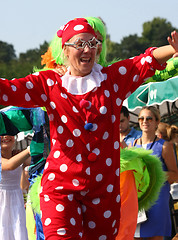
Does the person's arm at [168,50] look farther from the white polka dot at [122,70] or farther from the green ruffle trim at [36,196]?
the green ruffle trim at [36,196]

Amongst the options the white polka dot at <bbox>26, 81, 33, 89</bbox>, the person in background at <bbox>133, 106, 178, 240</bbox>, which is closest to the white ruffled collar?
the white polka dot at <bbox>26, 81, 33, 89</bbox>

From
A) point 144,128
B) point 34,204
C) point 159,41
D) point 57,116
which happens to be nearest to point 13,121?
point 34,204

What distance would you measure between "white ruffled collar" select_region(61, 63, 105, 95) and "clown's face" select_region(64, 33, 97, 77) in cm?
5

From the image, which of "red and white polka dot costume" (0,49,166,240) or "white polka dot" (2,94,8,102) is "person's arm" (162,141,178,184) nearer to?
"red and white polka dot costume" (0,49,166,240)

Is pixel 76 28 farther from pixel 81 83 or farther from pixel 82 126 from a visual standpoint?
pixel 82 126

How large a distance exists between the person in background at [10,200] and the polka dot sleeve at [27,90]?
274 cm

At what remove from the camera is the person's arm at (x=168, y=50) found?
3.47 metres

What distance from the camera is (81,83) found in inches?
147

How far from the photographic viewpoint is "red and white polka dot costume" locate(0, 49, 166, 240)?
355cm

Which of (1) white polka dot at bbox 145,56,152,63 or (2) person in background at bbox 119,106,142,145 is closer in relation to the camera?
(1) white polka dot at bbox 145,56,152,63

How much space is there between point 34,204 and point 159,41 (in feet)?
269

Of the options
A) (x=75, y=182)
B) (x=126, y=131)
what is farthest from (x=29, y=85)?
(x=126, y=131)

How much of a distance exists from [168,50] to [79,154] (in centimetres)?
87

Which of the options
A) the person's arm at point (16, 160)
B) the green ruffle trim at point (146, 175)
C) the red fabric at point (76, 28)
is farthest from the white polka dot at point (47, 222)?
the person's arm at point (16, 160)
